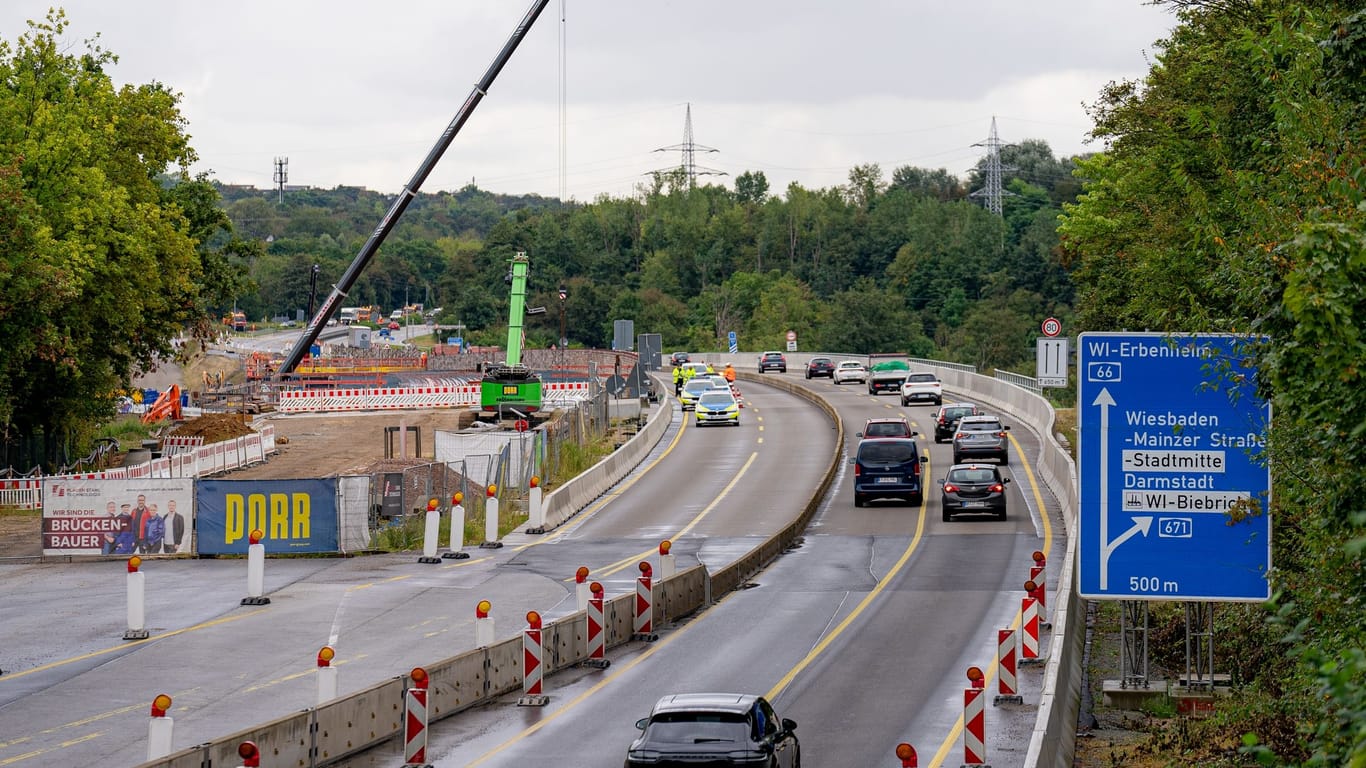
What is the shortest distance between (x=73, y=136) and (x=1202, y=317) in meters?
44.0

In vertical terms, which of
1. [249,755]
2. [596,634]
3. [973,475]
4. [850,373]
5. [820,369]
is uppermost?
[820,369]

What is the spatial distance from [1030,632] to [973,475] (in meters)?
17.3

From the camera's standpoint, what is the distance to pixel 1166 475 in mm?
15758

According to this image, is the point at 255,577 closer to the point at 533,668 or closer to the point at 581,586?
the point at 581,586

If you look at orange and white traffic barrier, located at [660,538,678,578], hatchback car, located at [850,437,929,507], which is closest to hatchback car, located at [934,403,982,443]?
hatchback car, located at [850,437,929,507]

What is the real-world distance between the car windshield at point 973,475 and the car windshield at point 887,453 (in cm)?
272

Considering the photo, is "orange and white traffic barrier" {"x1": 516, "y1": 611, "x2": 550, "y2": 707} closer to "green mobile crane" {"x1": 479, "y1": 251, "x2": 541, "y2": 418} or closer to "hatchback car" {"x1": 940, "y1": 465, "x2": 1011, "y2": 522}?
"hatchback car" {"x1": 940, "y1": 465, "x2": 1011, "y2": 522}

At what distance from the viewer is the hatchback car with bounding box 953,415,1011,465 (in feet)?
161

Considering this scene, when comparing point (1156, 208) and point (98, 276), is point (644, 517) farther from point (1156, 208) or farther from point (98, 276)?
point (98, 276)

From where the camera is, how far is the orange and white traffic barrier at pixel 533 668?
21219mm

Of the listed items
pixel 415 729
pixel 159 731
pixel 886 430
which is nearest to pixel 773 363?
pixel 886 430

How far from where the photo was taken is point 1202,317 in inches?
612

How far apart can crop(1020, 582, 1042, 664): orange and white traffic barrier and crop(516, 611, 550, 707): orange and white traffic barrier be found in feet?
24.2

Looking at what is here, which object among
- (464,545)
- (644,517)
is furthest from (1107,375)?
(644,517)
